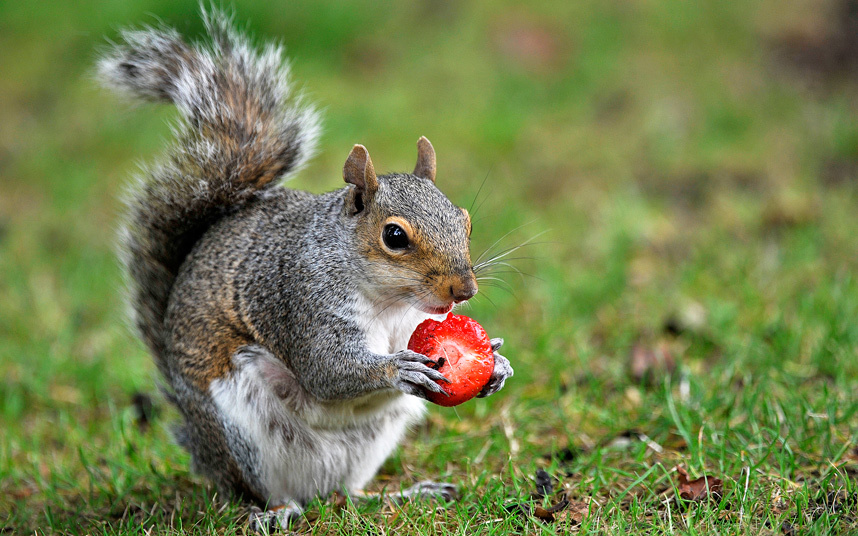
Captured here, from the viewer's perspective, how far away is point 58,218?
393 centimetres

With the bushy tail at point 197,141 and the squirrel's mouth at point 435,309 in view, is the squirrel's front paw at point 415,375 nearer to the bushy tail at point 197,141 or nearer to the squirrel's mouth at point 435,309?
the squirrel's mouth at point 435,309

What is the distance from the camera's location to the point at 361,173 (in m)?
1.89

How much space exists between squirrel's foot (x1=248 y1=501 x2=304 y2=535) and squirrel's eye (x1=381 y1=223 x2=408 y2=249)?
664mm

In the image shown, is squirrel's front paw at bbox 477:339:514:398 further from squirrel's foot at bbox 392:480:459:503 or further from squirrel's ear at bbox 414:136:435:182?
squirrel's ear at bbox 414:136:435:182

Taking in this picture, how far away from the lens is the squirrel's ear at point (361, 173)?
6.15 feet

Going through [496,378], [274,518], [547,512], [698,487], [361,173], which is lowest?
[274,518]

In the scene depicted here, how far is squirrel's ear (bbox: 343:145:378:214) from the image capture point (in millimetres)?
1876

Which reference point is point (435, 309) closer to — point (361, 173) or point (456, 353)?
point (456, 353)

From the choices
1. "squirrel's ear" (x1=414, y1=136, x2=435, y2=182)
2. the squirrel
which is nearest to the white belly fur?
the squirrel

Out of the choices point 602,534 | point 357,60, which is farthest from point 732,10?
point 602,534

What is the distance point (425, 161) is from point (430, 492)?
0.80 m

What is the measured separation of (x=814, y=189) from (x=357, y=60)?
254 centimetres

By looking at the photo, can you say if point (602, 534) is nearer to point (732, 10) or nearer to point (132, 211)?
point (132, 211)

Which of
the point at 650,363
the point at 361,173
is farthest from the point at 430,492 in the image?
the point at 650,363
